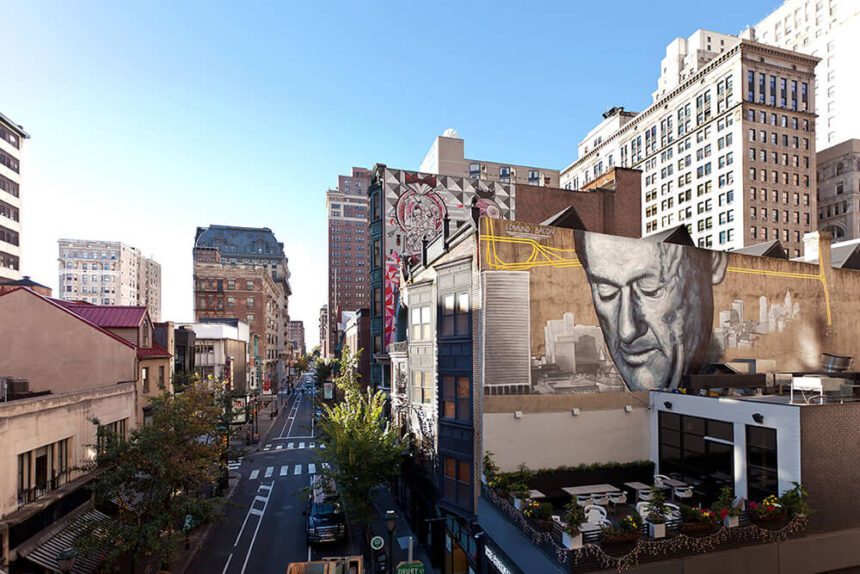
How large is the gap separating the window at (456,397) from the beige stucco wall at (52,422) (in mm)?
14716

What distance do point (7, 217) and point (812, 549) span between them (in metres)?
87.7

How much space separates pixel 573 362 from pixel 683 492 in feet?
19.4

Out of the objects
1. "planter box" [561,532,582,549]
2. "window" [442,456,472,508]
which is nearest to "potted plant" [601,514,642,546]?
"planter box" [561,532,582,549]

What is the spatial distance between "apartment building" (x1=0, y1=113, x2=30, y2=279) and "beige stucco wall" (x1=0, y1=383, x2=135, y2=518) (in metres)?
57.3

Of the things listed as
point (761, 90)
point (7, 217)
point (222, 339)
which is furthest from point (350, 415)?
point (761, 90)

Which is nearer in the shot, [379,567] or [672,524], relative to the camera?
[672,524]

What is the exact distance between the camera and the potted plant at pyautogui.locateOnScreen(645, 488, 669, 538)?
42.4 feet

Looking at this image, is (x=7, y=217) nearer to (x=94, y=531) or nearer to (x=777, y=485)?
(x=94, y=531)

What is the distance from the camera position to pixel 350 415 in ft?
80.4

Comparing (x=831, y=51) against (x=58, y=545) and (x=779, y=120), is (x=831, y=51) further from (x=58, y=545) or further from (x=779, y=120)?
(x=58, y=545)

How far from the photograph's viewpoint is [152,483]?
57.5 feet

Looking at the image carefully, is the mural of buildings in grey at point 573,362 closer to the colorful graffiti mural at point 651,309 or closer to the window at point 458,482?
the colorful graffiti mural at point 651,309

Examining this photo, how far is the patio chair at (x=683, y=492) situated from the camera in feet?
53.7

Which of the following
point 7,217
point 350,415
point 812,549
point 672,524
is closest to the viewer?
point 672,524
